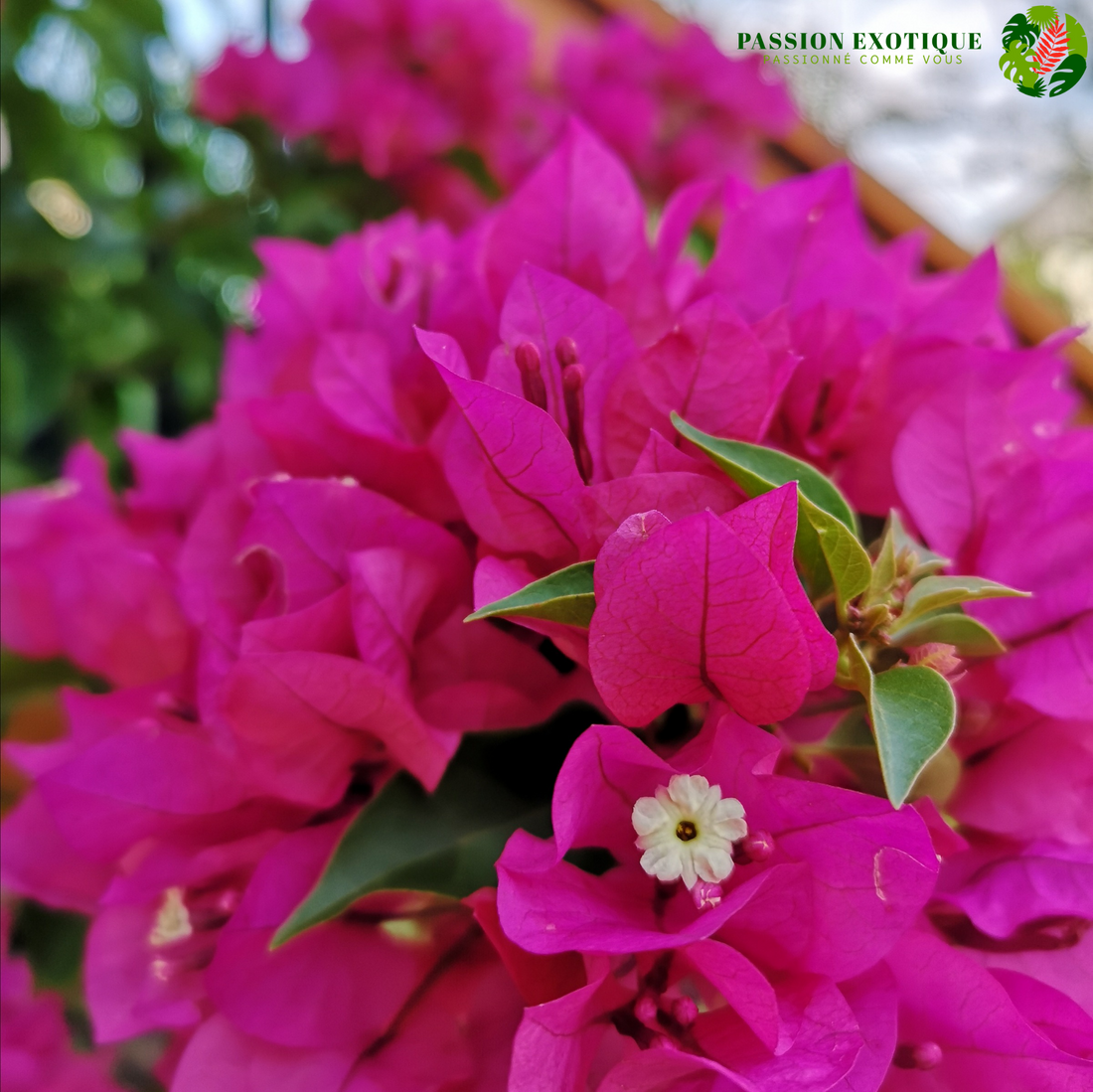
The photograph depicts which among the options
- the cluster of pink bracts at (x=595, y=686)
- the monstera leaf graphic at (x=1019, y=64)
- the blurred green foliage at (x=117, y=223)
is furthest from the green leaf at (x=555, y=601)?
the blurred green foliage at (x=117, y=223)

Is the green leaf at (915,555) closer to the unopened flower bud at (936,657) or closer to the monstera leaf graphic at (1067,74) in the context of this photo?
the unopened flower bud at (936,657)

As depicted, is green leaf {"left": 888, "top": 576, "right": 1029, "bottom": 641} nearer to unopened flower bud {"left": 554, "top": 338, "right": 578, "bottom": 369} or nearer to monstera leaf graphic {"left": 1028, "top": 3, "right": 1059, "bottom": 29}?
unopened flower bud {"left": 554, "top": 338, "right": 578, "bottom": 369}

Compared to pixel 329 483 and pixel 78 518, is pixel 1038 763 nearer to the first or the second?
pixel 329 483

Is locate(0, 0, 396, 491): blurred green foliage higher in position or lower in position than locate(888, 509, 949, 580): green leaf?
lower

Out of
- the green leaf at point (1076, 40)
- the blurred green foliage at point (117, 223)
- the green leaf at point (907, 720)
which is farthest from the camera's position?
the blurred green foliage at point (117, 223)

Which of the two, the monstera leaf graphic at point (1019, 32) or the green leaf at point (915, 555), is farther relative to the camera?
the monstera leaf graphic at point (1019, 32)

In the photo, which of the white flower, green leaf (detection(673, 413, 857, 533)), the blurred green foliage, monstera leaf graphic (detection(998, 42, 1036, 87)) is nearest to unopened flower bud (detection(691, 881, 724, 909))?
the white flower
